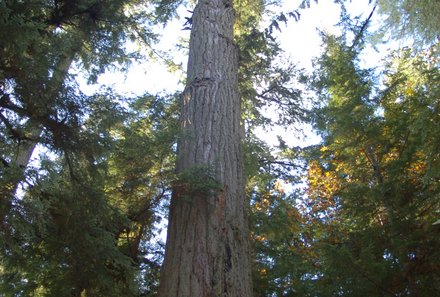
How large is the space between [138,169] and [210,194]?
1.54m

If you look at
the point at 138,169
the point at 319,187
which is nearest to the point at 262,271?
the point at 138,169

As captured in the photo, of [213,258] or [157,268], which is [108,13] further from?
[213,258]

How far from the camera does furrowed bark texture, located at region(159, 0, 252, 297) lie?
3.58 metres

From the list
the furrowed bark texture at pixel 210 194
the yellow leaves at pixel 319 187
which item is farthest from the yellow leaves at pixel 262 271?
the yellow leaves at pixel 319 187

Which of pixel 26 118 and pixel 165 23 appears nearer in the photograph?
pixel 26 118

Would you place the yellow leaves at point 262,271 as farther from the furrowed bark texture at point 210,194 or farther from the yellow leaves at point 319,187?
the yellow leaves at point 319,187

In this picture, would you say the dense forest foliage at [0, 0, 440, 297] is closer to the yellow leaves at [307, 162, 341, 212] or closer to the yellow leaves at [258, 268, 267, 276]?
the yellow leaves at [258, 268, 267, 276]

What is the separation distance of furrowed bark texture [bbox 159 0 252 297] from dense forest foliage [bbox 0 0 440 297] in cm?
24

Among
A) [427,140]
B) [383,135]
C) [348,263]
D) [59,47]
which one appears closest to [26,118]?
[59,47]

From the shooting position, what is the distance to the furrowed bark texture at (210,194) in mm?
3584

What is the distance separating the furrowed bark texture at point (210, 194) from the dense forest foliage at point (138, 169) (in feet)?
0.78

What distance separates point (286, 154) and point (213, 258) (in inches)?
321

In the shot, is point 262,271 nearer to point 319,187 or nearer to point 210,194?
point 210,194

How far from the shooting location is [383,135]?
302 inches
